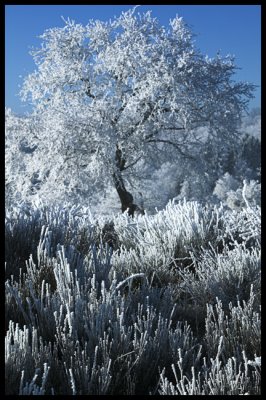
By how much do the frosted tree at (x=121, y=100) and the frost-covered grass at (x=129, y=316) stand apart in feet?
42.7

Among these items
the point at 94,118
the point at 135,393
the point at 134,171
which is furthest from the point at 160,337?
the point at 134,171

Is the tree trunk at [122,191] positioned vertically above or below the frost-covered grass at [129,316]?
above

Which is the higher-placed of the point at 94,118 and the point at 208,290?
the point at 94,118

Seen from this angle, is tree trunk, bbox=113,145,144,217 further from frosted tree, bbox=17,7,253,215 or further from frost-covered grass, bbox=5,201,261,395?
frost-covered grass, bbox=5,201,261,395

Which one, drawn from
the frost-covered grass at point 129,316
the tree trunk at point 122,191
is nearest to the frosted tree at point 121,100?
the tree trunk at point 122,191

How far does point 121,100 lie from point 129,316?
17054 mm

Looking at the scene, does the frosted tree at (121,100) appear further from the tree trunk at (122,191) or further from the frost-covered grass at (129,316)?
the frost-covered grass at (129,316)

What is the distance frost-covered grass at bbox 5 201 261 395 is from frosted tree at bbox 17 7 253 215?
13.0m

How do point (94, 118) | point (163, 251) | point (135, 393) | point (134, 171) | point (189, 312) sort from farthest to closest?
point (134, 171), point (94, 118), point (163, 251), point (189, 312), point (135, 393)

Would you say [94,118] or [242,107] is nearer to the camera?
[94,118]

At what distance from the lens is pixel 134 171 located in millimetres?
21344

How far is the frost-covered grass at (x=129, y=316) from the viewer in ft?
6.51

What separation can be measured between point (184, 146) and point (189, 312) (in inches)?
708

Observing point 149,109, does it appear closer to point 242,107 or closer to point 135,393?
point 242,107
